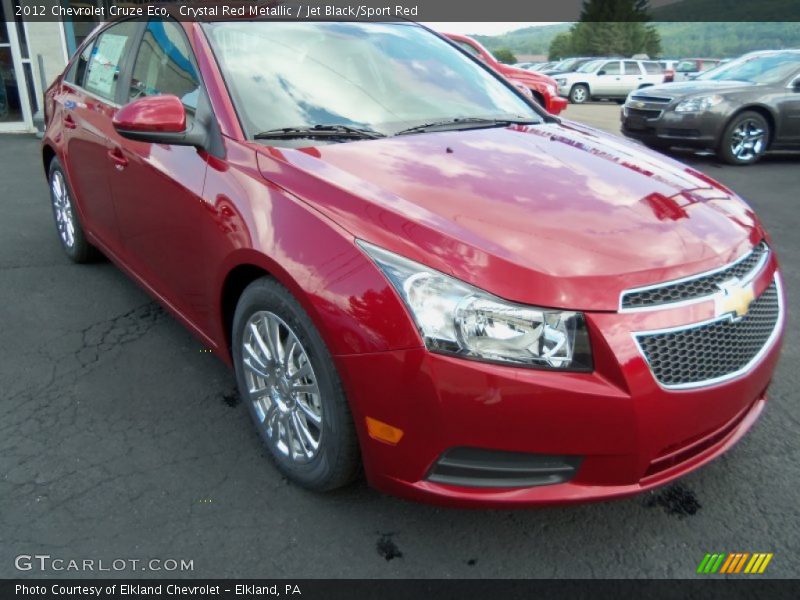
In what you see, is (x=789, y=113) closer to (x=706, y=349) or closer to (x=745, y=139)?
(x=745, y=139)

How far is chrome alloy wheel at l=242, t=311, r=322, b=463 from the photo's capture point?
2.26 metres

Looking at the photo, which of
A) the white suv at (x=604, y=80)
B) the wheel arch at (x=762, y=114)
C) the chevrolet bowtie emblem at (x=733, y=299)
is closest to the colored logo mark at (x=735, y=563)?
the chevrolet bowtie emblem at (x=733, y=299)

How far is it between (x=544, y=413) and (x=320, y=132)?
145 cm

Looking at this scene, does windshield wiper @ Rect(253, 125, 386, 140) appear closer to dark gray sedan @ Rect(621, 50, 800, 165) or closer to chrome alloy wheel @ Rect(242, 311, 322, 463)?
chrome alloy wheel @ Rect(242, 311, 322, 463)

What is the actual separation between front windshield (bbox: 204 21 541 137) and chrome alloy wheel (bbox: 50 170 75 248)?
205 cm

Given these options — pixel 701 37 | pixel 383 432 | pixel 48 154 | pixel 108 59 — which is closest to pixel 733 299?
pixel 383 432

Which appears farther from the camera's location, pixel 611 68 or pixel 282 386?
pixel 611 68

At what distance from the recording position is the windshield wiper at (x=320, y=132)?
2.56m

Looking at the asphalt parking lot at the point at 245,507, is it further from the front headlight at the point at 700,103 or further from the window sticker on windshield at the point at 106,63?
the front headlight at the point at 700,103

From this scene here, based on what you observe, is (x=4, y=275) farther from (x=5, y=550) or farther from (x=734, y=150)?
(x=734, y=150)

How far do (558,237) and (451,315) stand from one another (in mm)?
440

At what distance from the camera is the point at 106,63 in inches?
150

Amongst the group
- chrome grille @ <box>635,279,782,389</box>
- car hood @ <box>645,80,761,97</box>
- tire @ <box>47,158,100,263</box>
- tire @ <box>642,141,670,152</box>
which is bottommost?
tire @ <box>642,141,670,152</box>
